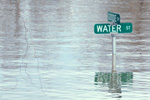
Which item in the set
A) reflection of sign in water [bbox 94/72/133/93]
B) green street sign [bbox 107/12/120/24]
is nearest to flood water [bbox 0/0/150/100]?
reflection of sign in water [bbox 94/72/133/93]

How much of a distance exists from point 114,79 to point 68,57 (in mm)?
3224

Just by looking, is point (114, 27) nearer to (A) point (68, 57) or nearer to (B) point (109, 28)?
(B) point (109, 28)

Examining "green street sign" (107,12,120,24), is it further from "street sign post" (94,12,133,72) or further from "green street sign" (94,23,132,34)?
"green street sign" (94,23,132,34)

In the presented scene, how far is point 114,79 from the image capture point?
41.0ft

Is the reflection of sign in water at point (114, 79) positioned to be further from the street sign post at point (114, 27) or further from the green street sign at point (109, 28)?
the green street sign at point (109, 28)

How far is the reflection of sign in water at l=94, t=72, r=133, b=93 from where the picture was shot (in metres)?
11.6

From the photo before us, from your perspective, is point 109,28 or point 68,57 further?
point 68,57

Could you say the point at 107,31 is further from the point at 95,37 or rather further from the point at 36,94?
the point at 95,37

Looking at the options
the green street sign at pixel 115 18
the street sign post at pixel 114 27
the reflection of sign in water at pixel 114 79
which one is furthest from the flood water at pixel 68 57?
the green street sign at pixel 115 18

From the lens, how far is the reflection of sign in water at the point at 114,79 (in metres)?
11.6

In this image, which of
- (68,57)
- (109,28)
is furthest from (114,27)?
(68,57)

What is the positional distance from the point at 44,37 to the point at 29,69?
5805 mm

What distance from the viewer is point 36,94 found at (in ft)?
35.3

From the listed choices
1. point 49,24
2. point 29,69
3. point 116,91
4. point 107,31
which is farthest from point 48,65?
point 49,24
